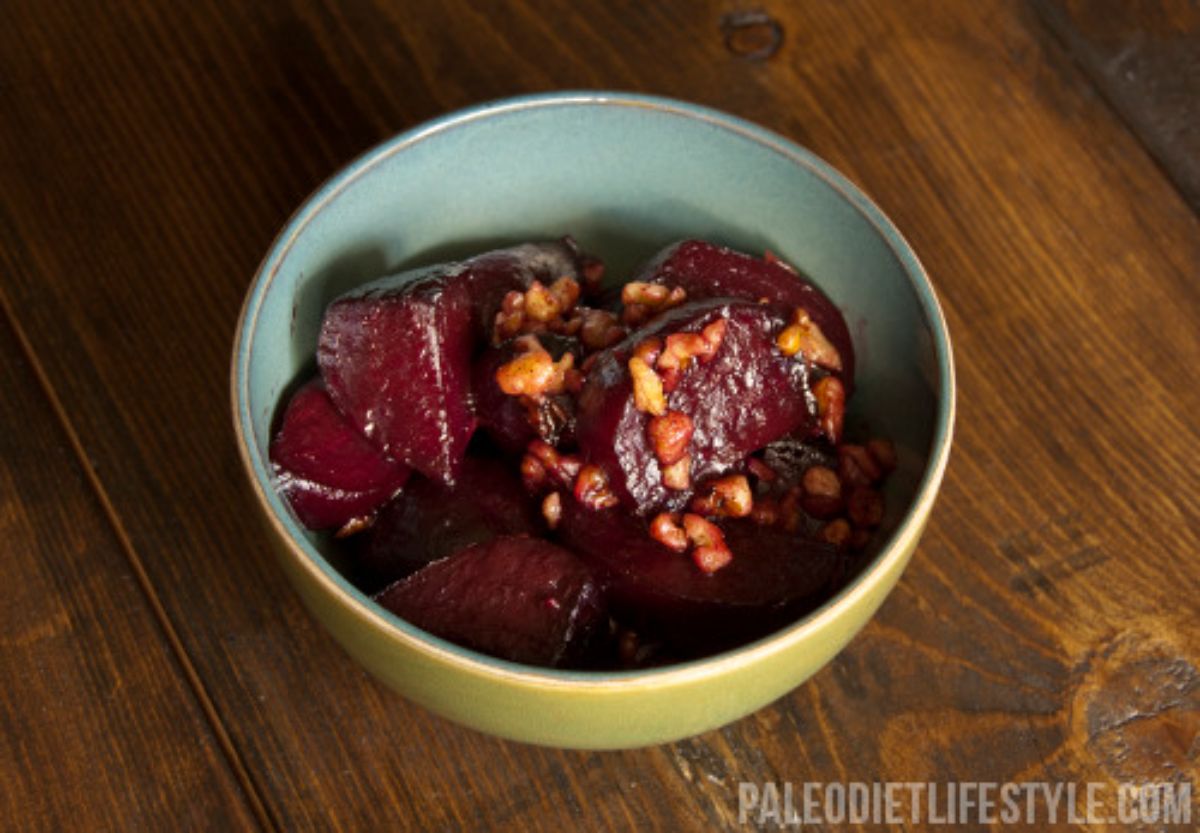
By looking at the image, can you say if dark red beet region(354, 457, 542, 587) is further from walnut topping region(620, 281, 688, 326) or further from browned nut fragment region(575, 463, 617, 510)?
walnut topping region(620, 281, 688, 326)

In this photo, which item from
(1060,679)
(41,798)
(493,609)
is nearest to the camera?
(493,609)

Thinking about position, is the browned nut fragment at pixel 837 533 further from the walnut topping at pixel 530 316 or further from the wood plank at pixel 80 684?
the wood plank at pixel 80 684

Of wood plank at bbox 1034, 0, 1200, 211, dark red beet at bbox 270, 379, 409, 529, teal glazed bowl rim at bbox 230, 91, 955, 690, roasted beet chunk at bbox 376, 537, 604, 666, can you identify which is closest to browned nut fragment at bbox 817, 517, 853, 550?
teal glazed bowl rim at bbox 230, 91, 955, 690

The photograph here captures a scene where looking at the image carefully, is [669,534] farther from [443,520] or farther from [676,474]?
[443,520]

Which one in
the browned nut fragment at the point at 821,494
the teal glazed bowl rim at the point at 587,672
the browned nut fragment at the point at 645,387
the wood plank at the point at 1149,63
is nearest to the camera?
the teal glazed bowl rim at the point at 587,672

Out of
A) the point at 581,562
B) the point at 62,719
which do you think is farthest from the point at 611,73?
the point at 62,719

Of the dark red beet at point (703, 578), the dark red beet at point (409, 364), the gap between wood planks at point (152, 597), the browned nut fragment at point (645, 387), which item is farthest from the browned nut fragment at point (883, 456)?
the gap between wood planks at point (152, 597)

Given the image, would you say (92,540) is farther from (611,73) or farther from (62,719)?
(611,73)
